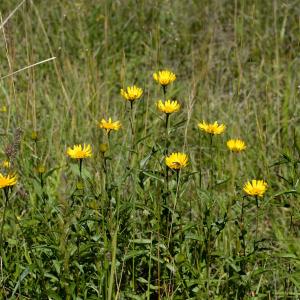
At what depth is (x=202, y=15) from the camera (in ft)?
10.9

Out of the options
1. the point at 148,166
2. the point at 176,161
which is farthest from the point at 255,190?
the point at 148,166

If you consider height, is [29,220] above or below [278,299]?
above

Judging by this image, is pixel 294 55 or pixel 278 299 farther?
pixel 294 55

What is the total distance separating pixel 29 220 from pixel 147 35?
73.2 inches

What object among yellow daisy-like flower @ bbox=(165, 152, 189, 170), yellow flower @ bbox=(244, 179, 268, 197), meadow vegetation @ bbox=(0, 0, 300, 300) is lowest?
meadow vegetation @ bbox=(0, 0, 300, 300)

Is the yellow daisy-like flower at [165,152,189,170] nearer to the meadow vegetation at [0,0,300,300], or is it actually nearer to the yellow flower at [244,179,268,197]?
the meadow vegetation at [0,0,300,300]

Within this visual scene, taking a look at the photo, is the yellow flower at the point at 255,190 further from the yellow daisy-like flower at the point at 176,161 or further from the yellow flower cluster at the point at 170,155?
the yellow daisy-like flower at the point at 176,161

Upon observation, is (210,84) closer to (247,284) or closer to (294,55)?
(294,55)

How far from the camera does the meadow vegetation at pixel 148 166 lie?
5.76ft

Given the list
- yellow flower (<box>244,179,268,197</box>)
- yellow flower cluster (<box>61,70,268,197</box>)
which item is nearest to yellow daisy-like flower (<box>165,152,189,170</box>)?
yellow flower cluster (<box>61,70,268,197</box>)

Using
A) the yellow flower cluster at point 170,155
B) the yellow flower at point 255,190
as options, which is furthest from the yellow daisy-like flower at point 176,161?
the yellow flower at point 255,190

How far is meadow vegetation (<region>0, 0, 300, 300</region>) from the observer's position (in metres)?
1.76

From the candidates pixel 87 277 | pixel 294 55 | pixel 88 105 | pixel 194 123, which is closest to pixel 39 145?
pixel 88 105

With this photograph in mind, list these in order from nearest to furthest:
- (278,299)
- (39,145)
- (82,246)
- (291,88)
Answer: (82,246) < (278,299) < (39,145) < (291,88)
